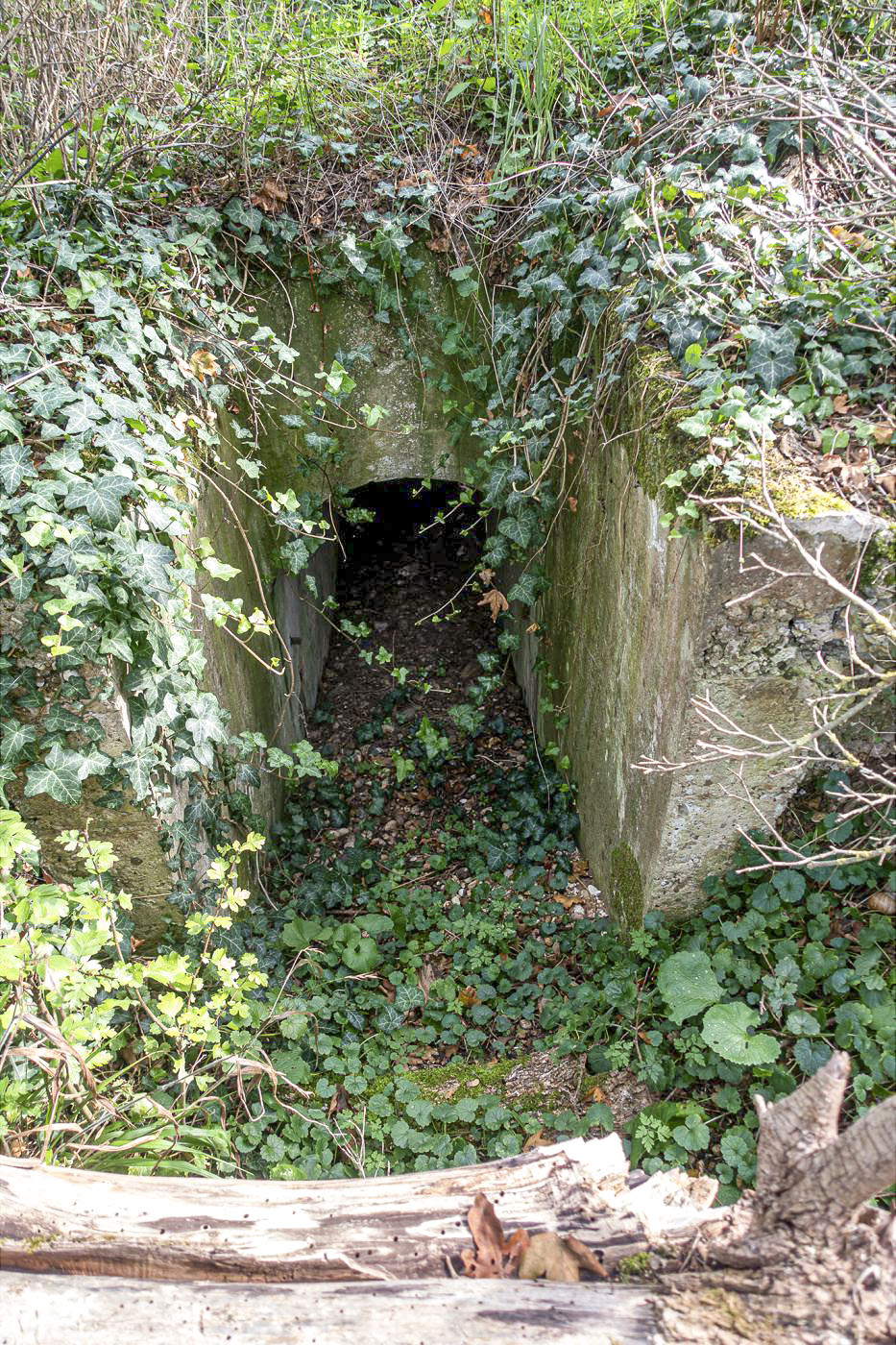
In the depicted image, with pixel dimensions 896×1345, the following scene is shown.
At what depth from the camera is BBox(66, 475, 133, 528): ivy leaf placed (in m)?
2.50

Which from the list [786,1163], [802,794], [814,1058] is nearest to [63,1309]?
[786,1163]

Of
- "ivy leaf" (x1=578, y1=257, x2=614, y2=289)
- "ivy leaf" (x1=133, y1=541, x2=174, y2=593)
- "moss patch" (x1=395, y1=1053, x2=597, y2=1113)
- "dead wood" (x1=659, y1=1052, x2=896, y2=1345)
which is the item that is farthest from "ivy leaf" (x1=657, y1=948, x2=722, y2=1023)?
"ivy leaf" (x1=578, y1=257, x2=614, y2=289)

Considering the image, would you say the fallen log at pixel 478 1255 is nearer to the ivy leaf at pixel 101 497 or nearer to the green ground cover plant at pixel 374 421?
the green ground cover plant at pixel 374 421

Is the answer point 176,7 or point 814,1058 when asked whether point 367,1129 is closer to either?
point 814,1058

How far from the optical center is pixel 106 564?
2475 millimetres

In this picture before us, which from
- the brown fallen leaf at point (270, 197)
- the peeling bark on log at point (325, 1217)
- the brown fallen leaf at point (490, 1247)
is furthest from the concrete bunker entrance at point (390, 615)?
the brown fallen leaf at point (490, 1247)

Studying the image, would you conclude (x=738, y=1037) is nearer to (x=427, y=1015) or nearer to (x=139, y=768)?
(x=427, y=1015)

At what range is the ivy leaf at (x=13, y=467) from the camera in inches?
97.3

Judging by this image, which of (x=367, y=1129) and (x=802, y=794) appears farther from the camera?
(x=367, y=1129)

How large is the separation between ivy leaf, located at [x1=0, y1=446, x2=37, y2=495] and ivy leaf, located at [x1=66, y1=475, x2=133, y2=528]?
149 mm

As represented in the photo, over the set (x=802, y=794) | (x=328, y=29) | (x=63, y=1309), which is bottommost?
(x=802, y=794)

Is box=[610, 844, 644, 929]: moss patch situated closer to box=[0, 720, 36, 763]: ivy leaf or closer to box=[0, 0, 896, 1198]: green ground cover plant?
box=[0, 0, 896, 1198]: green ground cover plant

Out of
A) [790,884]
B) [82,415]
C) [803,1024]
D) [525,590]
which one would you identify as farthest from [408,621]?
[803,1024]

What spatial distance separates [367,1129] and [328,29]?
5.91 meters
